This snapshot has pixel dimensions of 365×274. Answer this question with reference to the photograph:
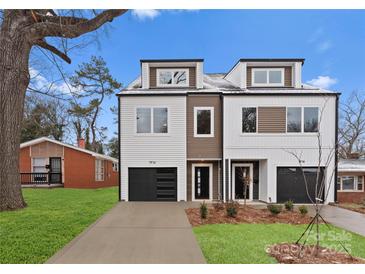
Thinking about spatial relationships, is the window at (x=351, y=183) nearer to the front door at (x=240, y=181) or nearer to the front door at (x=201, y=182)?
the front door at (x=240, y=181)

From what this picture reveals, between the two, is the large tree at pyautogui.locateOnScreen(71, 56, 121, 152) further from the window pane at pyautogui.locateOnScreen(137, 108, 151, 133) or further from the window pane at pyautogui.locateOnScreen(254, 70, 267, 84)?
the window pane at pyautogui.locateOnScreen(254, 70, 267, 84)

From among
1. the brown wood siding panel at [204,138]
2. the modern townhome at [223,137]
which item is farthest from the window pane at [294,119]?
the brown wood siding panel at [204,138]

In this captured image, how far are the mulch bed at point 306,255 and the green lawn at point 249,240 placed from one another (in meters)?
0.23

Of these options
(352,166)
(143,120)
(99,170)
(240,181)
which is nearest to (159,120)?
(143,120)

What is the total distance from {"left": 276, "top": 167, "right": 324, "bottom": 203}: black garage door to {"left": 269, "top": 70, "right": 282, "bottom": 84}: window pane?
16.0 ft

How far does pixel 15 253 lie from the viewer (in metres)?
4.78

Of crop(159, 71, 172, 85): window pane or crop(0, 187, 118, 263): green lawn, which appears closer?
crop(0, 187, 118, 263): green lawn

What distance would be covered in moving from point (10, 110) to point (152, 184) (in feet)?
22.2

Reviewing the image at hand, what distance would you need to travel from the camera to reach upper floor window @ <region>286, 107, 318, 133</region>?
11.9 meters

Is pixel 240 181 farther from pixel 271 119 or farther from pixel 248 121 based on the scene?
pixel 271 119

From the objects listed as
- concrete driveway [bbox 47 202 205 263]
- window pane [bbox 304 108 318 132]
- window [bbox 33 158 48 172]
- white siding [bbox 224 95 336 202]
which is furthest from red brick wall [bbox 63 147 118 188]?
window pane [bbox 304 108 318 132]

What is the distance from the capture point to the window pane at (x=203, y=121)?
12227 mm
